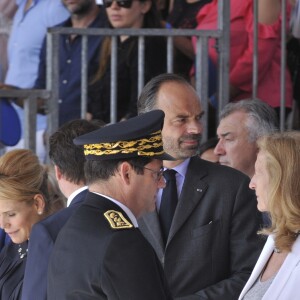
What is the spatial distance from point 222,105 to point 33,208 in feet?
6.31

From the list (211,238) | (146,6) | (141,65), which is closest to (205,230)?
(211,238)

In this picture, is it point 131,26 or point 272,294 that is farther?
point 131,26

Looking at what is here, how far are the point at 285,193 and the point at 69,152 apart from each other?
103cm

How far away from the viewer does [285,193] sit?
3498 millimetres

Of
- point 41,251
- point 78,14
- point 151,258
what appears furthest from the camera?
point 78,14

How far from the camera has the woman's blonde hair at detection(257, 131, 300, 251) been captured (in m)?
3.48

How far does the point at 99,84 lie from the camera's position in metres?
6.36

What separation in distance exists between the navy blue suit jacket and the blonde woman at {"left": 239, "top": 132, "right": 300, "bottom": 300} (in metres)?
0.79

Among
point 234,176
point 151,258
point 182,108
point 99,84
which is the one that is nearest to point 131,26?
point 99,84

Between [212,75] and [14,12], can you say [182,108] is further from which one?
[14,12]

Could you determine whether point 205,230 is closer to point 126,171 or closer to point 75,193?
point 75,193

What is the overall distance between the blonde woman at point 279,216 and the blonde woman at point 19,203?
1.18 meters

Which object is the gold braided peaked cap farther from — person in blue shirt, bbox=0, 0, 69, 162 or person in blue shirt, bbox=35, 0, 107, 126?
person in blue shirt, bbox=0, 0, 69, 162

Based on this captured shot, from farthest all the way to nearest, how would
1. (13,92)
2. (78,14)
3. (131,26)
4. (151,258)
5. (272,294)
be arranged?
(78,14) → (131,26) → (13,92) → (272,294) → (151,258)
